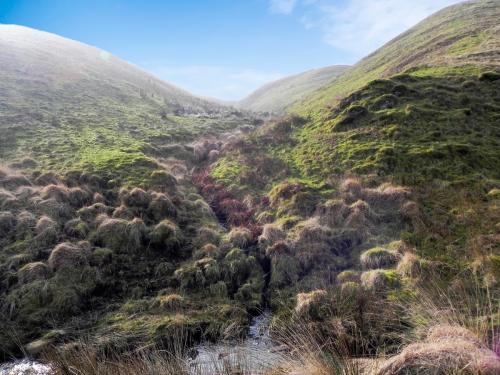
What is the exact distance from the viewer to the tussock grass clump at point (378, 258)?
12878 millimetres

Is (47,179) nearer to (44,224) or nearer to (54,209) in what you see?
(54,209)

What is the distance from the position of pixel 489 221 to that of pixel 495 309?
626cm

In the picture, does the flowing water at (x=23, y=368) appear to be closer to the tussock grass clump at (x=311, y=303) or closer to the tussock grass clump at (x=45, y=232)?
the tussock grass clump at (x=45, y=232)

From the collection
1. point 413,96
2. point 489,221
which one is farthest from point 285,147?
point 489,221

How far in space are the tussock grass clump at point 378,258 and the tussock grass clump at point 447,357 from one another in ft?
22.5

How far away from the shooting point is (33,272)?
492 inches

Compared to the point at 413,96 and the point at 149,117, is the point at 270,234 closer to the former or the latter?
the point at 413,96

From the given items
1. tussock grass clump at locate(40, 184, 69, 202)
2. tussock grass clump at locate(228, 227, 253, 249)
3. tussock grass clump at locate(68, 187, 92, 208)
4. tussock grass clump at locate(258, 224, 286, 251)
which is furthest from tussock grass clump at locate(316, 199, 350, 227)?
tussock grass clump at locate(40, 184, 69, 202)

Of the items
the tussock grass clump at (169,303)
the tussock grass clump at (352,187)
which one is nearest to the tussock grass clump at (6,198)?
the tussock grass clump at (169,303)

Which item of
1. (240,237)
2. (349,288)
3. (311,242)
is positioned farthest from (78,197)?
(349,288)

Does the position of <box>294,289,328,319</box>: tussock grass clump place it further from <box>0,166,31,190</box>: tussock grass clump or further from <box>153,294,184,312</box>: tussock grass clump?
<box>0,166,31,190</box>: tussock grass clump

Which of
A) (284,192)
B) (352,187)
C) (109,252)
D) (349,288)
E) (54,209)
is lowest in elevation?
(109,252)

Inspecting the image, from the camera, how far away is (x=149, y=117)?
44.4 metres

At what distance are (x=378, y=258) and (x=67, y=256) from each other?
12.1 metres
